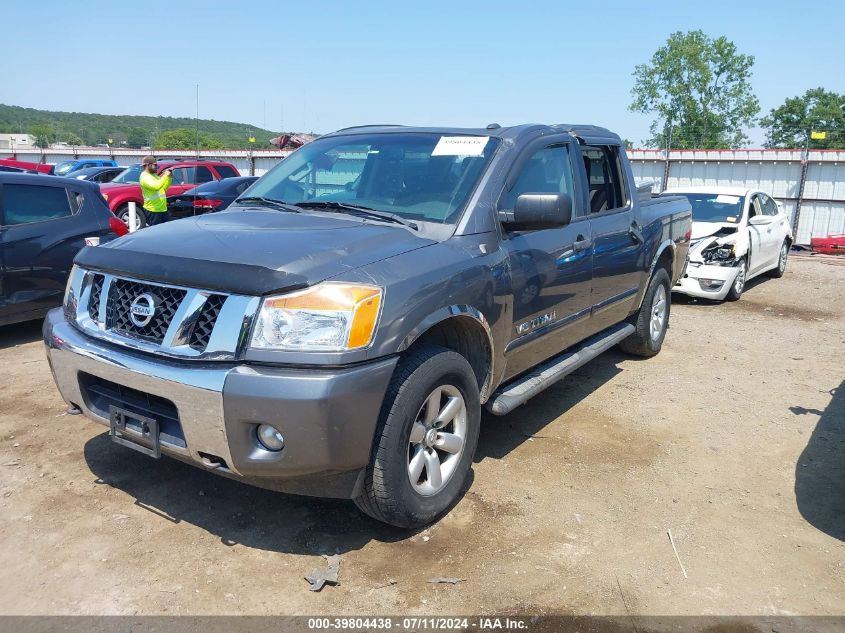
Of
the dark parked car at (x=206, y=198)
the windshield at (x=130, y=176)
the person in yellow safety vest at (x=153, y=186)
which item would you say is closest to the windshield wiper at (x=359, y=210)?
the person in yellow safety vest at (x=153, y=186)

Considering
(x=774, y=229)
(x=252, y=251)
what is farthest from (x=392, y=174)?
(x=774, y=229)

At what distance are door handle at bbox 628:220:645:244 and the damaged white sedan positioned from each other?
11.9 ft

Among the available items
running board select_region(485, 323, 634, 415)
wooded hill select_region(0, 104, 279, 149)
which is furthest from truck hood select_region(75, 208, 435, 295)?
wooded hill select_region(0, 104, 279, 149)

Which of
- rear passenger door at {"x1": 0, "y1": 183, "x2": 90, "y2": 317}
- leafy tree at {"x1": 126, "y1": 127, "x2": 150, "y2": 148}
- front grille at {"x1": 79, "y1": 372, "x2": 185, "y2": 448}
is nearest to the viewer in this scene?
front grille at {"x1": 79, "y1": 372, "x2": 185, "y2": 448}

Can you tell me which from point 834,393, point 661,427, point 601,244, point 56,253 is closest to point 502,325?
point 601,244

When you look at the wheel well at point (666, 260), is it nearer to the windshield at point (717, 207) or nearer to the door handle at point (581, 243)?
the door handle at point (581, 243)

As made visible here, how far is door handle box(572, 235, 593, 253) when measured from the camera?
4.43 m

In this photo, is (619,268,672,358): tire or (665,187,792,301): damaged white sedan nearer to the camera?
(619,268,672,358): tire

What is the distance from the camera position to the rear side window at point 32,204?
6.43m

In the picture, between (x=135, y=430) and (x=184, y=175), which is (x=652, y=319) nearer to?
(x=135, y=430)

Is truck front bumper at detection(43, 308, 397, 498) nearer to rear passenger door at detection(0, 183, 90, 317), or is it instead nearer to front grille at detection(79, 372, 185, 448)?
front grille at detection(79, 372, 185, 448)

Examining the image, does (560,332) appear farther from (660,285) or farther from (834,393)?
(834,393)

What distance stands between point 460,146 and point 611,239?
1.58 meters

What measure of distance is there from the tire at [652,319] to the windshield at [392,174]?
2.81 metres
